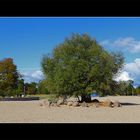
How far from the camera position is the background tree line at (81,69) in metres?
19.1

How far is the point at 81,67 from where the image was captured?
62.3ft

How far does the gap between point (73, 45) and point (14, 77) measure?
12698 millimetres

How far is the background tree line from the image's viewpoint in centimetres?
1909

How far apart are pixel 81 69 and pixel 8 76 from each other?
42.4 feet

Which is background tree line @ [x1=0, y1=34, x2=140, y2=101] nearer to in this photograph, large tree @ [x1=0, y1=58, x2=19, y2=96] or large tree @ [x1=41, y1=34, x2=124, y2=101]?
large tree @ [x1=41, y1=34, x2=124, y2=101]

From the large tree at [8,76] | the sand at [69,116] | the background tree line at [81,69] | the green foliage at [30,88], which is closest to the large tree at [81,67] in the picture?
the background tree line at [81,69]

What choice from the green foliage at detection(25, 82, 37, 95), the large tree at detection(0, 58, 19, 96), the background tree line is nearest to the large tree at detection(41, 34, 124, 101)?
the background tree line

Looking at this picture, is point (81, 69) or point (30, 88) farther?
point (30, 88)

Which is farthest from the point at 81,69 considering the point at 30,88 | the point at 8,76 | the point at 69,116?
the point at 30,88

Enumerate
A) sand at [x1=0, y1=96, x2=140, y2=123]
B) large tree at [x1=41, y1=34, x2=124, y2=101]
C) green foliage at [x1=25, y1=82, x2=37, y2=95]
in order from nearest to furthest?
sand at [x1=0, y1=96, x2=140, y2=123], large tree at [x1=41, y1=34, x2=124, y2=101], green foliage at [x1=25, y1=82, x2=37, y2=95]

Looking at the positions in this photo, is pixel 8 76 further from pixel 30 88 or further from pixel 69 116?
pixel 69 116

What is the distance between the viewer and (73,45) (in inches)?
771

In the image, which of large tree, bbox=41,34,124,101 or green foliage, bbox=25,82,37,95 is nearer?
large tree, bbox=41,34,124,101
